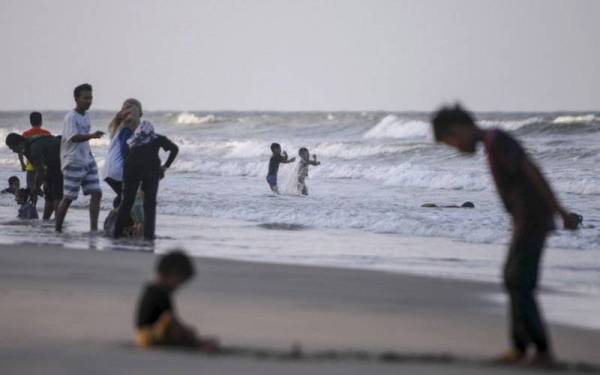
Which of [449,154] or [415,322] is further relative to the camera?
[449,154]

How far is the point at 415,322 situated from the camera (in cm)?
736

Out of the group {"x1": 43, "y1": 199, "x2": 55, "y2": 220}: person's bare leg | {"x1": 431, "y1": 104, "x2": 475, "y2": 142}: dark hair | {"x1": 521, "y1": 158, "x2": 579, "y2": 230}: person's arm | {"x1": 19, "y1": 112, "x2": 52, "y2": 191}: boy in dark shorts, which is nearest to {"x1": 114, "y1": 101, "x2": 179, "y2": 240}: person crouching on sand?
{"x1": 19, "y1": 112, "x2": 52, "y2": 191}: boy in dark shorts

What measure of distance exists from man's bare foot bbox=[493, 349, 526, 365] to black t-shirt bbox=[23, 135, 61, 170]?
9.47 metres

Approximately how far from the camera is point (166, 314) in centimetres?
611

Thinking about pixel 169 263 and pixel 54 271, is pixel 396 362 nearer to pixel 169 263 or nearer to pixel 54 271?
pixel 169 263

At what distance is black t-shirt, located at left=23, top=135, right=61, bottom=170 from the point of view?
14594 millimetres

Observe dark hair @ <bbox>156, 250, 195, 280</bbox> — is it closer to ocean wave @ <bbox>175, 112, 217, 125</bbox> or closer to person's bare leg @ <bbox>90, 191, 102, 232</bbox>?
person's bare leg @ <bbox>90, 191, 102, 232</bbox>

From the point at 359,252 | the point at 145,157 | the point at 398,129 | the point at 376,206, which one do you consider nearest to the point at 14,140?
the point at 145,157

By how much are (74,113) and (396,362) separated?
25.3 ft

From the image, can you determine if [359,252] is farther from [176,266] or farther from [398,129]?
[398,129]

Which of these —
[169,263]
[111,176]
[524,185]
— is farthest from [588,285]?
[111,176]

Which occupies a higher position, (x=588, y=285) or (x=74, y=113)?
(x=74, y=113)

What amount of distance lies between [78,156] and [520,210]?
8.01 metres

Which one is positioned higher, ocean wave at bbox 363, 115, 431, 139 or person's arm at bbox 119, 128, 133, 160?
person's arm at bbox 119, 128, 133, 160
